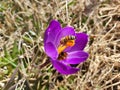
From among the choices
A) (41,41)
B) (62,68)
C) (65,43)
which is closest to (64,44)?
(65,43)

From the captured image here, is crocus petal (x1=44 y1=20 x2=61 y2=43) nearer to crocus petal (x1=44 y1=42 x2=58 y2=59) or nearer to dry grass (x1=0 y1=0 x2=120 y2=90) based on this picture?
crocus petal (x1=44 y1=42 x2=58 y2=59)

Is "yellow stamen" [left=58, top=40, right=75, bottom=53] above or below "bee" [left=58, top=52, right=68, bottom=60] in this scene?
above

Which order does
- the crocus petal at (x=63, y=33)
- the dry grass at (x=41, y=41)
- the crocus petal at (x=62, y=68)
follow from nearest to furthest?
1. the crocus petal at (x=62, y=68)
2. the crocus petal at (x=63, y=33)
3. the dry grass at (x=41, y=41)

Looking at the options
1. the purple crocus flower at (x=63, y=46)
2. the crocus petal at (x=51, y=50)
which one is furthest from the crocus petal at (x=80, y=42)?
the crocus petal at (x=51, y=50)

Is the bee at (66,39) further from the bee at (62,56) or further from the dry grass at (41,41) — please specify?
the dry grass at (41,41)

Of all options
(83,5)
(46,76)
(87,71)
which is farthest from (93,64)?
(83,5)

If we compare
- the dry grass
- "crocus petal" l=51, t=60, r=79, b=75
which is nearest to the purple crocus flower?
"crocus petal" l=51, t=60, r=79, b=75
